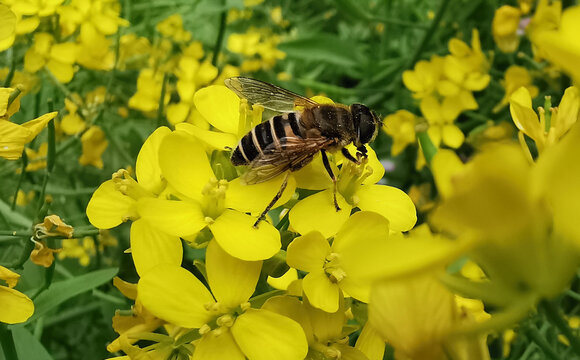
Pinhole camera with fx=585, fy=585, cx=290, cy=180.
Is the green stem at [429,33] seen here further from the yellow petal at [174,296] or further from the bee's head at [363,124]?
the yellow petal at [174,296]

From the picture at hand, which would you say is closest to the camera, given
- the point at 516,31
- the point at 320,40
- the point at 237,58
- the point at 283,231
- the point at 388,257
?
the point at 388,257

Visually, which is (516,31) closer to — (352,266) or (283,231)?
(283,231)

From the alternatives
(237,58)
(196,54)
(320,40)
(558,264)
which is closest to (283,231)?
(558,264)

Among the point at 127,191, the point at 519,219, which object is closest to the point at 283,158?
the point at 127,191

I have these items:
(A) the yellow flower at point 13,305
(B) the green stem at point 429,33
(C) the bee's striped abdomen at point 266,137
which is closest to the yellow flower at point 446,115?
(B) the green stem at point 429,33

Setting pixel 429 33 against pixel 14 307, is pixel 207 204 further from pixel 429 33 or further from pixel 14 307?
pixel 429 33

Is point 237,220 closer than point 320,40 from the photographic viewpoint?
Yes
